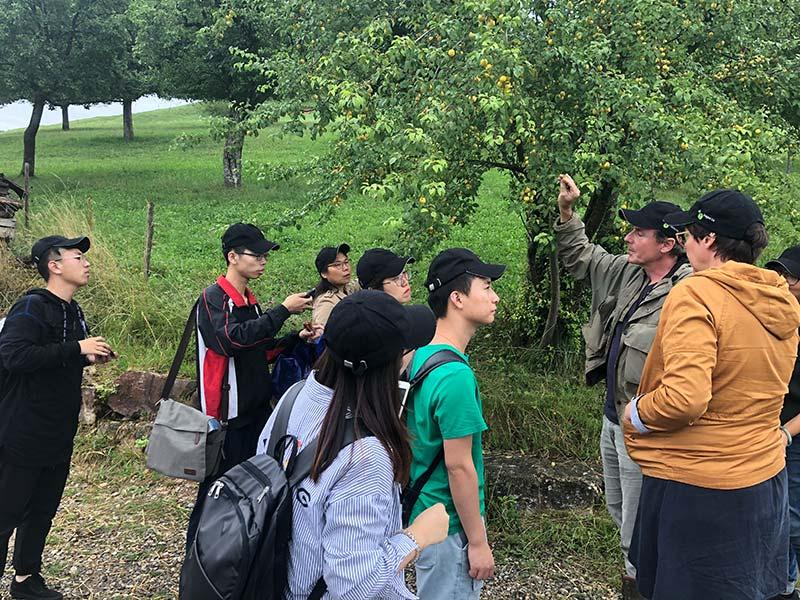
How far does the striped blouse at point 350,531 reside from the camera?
1725 millimetres

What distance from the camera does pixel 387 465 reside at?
1.80 m

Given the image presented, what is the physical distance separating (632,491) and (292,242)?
8.48m

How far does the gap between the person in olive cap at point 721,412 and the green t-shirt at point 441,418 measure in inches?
26.7

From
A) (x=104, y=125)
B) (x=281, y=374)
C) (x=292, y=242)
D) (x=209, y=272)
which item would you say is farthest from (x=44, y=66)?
(x=104, y=125)

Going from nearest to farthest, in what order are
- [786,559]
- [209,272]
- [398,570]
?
1. [398,570]
2. [786,559]
3. [209,272]

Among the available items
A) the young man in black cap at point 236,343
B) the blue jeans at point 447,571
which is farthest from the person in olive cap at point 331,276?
the blue jeans at point 447,571

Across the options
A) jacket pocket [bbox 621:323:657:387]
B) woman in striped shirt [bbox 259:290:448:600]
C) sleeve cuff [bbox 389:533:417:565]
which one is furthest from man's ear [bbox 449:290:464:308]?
jacket pocket [bbox 621:323:657:387]

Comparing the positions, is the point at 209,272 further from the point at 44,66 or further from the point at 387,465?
the point at 44,66

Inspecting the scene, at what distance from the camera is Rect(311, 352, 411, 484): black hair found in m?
1.81

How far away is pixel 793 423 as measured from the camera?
3.29m

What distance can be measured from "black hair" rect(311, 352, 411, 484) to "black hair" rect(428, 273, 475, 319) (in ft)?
2.25

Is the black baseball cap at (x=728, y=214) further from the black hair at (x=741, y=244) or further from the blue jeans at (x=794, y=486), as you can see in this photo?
the blue jeans at (x=794, y=486)

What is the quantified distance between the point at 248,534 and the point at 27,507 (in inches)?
102

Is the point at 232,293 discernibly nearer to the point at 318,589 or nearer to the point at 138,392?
the point at 318,589
